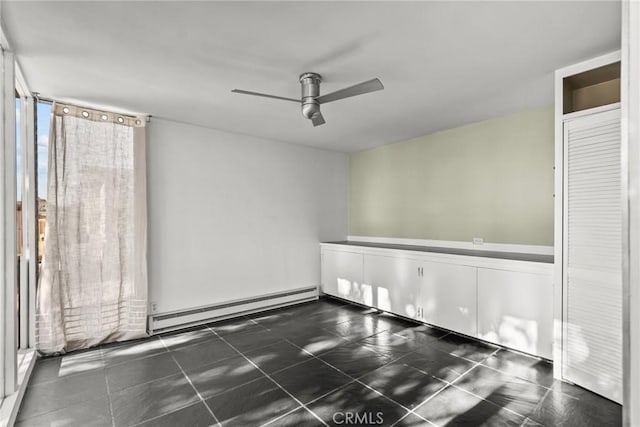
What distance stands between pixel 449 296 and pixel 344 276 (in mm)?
1592

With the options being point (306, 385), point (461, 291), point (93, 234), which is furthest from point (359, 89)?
point (93, 234)

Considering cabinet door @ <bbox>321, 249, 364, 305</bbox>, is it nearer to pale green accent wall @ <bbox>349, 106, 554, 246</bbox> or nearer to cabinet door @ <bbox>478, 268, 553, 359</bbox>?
pale green accent wall @ <bbox>349, 106, 554, 246</bbox>

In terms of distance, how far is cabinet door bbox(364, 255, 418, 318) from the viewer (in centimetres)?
364

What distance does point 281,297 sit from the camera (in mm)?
4398

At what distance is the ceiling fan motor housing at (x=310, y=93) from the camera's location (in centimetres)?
235

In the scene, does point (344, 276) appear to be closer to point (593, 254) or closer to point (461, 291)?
point (461, 291)

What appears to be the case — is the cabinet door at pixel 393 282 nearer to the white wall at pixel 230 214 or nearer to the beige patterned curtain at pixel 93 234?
the white wall at pixel 230 214

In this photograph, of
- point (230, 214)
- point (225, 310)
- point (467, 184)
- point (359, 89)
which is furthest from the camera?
point (230, 214)

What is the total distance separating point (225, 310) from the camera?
3.89m

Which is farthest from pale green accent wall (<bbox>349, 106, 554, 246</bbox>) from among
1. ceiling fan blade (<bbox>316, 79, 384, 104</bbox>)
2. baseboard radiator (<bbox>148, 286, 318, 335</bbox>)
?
ceiling fan blade (<bbox>316, 79, 384, 104</bbox>)

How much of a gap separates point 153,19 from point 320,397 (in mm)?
2588

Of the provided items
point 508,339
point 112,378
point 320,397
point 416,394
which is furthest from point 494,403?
point 112,378

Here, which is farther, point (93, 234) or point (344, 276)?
point (344, 276)

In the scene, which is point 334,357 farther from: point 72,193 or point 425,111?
point 72,193
